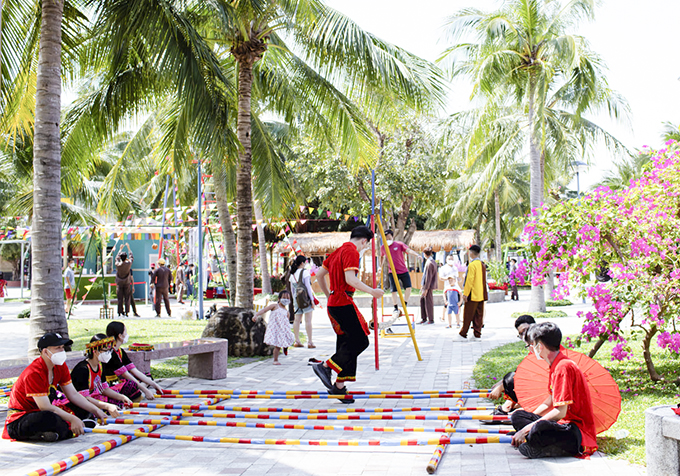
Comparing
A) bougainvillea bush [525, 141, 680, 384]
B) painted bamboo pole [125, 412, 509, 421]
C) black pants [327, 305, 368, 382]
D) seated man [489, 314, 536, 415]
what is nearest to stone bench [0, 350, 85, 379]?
painted bamboo pole [125, 412, 509, 421]

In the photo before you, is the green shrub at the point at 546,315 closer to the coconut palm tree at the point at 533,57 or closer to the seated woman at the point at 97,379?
the coconut palm tree at the point at 533,57

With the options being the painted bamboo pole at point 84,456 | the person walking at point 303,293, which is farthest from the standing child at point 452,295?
the painted bamboo pole at point 84,456

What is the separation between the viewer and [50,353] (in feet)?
16.3

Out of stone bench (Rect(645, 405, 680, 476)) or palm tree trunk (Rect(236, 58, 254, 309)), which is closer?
stone bench (Rect(645, 405, 680, 476))

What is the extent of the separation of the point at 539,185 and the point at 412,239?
56.2ft

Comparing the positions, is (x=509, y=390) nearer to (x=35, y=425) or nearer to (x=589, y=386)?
(x=589, y=386)

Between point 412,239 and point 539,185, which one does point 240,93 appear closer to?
point 539,185

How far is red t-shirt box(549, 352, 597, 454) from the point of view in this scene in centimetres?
420

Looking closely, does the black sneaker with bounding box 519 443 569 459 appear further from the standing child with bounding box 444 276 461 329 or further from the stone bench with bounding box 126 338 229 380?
→ the standing child with bounding box 444 276 461 329

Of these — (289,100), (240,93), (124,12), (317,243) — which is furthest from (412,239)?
(124,12)

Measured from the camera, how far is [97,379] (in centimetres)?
585

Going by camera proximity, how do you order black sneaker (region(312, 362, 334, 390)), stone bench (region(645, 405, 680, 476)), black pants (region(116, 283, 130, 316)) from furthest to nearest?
1. black pants (region(116, 283, 130, 316))
2. black sneaker (region(312, 362, 334, 390))
3. stone bench (region(645, 405, 680, 476))

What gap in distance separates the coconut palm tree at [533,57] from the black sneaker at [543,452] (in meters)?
11.3

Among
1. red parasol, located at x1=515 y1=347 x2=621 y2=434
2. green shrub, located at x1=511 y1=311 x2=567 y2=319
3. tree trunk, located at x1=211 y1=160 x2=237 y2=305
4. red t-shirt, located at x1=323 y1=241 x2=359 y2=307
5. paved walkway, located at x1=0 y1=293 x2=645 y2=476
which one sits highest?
tree trunk, located at x1=211 y1=160 x2=237 y2=305
